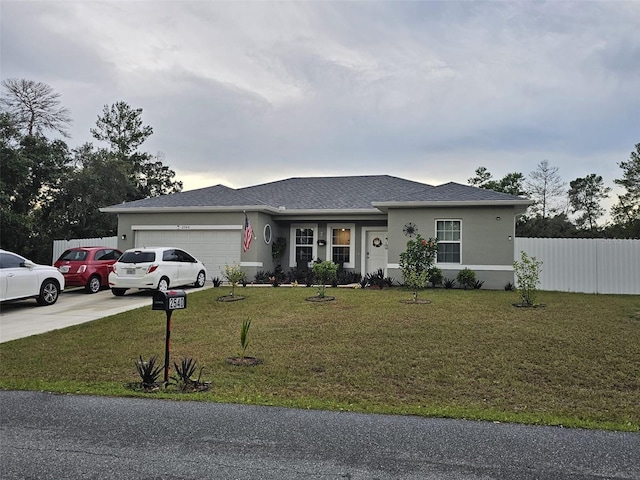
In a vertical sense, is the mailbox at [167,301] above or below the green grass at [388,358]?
above

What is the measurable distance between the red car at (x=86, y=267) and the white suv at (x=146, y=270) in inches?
55.0

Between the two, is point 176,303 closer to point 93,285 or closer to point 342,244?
point 93,285

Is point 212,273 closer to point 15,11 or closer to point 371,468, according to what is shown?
point 15,11

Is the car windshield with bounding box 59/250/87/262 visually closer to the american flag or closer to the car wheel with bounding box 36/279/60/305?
the car wheel with bounding box 36/279/60/305

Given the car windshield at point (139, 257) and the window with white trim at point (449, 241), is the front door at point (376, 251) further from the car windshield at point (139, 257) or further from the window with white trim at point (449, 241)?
the car windshield at point (139, 257)

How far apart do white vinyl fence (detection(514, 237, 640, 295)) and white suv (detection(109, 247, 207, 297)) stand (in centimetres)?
1200

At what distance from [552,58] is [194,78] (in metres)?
10.9

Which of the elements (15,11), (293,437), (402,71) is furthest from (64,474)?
(402,71)

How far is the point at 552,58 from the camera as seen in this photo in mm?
13039

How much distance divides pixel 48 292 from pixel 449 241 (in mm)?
12370

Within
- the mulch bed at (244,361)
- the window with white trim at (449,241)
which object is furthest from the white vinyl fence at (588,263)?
the mulch bed at (244,361)

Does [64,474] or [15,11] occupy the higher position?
[15,11]

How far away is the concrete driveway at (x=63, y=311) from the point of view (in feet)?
32.0

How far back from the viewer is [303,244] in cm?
1892
